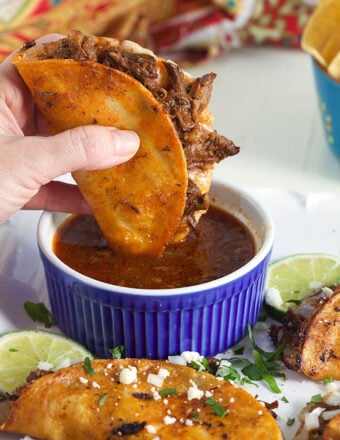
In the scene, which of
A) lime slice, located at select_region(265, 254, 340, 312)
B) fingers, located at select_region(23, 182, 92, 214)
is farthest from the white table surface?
fingers, located at select_region(23, 182, 92, 214)

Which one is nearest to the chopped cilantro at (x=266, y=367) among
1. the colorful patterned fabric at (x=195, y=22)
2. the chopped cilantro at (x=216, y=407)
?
the chopped cilantro at (x=216, y=407)

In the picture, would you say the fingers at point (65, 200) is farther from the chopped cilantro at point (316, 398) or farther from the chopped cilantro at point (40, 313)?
the chopped cilantro at point (316, 398)

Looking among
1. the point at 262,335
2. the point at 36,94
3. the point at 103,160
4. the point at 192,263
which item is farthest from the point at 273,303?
the point at 36,94

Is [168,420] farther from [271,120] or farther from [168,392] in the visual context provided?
[271,120]

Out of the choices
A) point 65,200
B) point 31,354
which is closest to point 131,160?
point 65,200

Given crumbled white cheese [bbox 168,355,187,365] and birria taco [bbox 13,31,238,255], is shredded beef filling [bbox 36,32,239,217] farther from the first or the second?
crumbled white cheese [bbox 168,355,187,365]
